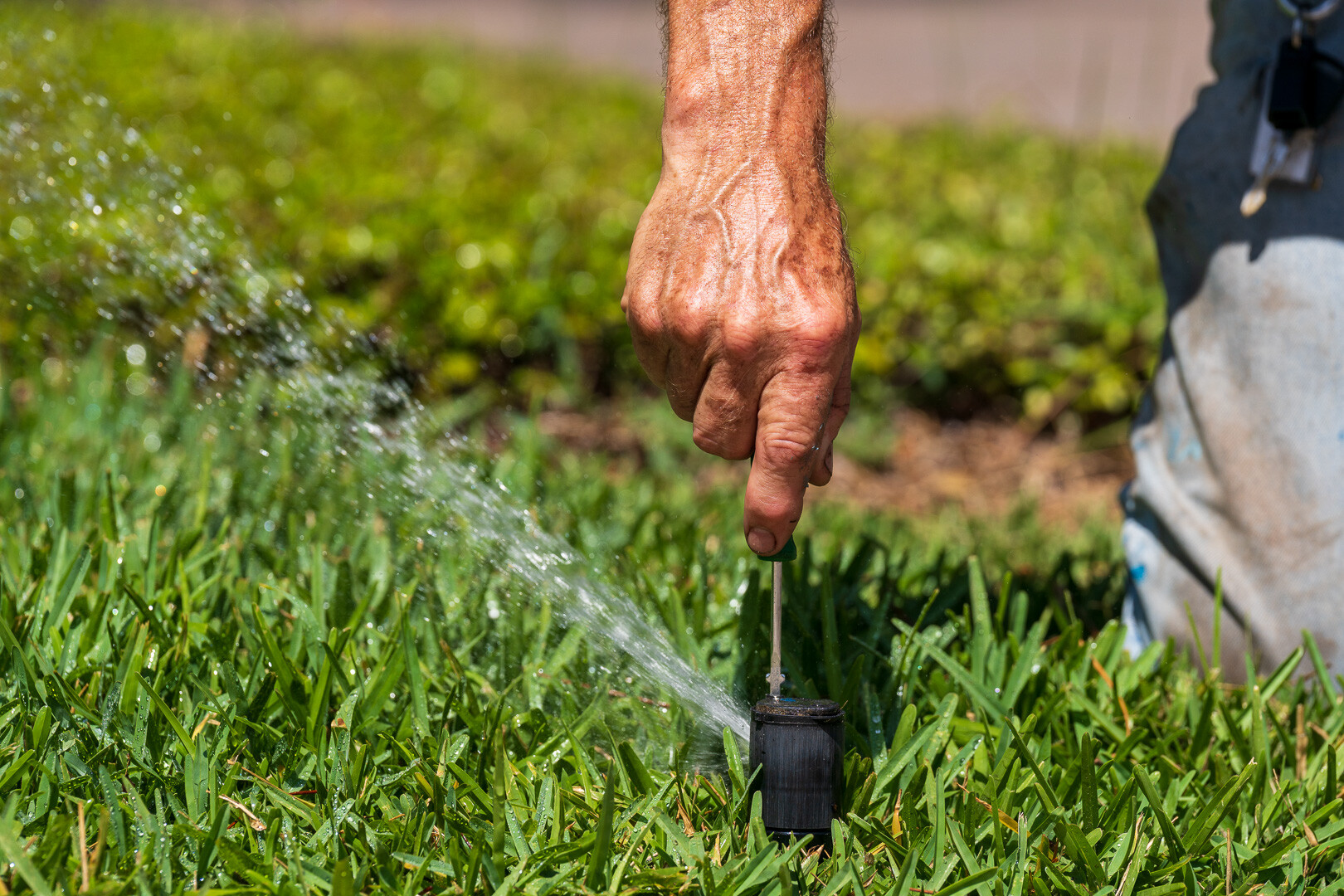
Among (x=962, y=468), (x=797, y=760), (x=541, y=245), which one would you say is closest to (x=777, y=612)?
(x=797, y=760)

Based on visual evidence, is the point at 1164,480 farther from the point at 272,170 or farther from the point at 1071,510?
the point at 272,170

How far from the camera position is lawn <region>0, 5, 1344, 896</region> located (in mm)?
1550

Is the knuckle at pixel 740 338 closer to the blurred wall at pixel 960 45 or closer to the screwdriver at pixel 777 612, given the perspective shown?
the screwdriver at pixel 777 612

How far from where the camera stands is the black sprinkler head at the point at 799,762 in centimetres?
151

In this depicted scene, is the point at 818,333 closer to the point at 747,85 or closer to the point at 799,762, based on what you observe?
the point at 747,85

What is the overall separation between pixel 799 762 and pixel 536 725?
18.5 inches

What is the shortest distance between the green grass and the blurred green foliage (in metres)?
1.01

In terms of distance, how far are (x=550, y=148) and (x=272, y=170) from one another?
152cm

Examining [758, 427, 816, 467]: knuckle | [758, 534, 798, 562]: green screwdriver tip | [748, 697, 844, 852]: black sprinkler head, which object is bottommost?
[748, 697, 844, 852]: black sprinkler head

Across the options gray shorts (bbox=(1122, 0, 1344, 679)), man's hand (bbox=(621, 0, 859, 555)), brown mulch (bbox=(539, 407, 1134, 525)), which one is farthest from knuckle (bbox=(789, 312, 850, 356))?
brown mulch (bbox=(539, 407, 1134, 525))

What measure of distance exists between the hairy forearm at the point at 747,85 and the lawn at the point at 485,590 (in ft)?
2.61

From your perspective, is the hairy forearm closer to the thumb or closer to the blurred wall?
the thumb

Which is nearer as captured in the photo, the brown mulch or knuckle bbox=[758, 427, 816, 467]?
knuckle bbox=[758, 427, 816, 467]

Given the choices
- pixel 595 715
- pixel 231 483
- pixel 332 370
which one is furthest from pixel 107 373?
pixel 595 715
